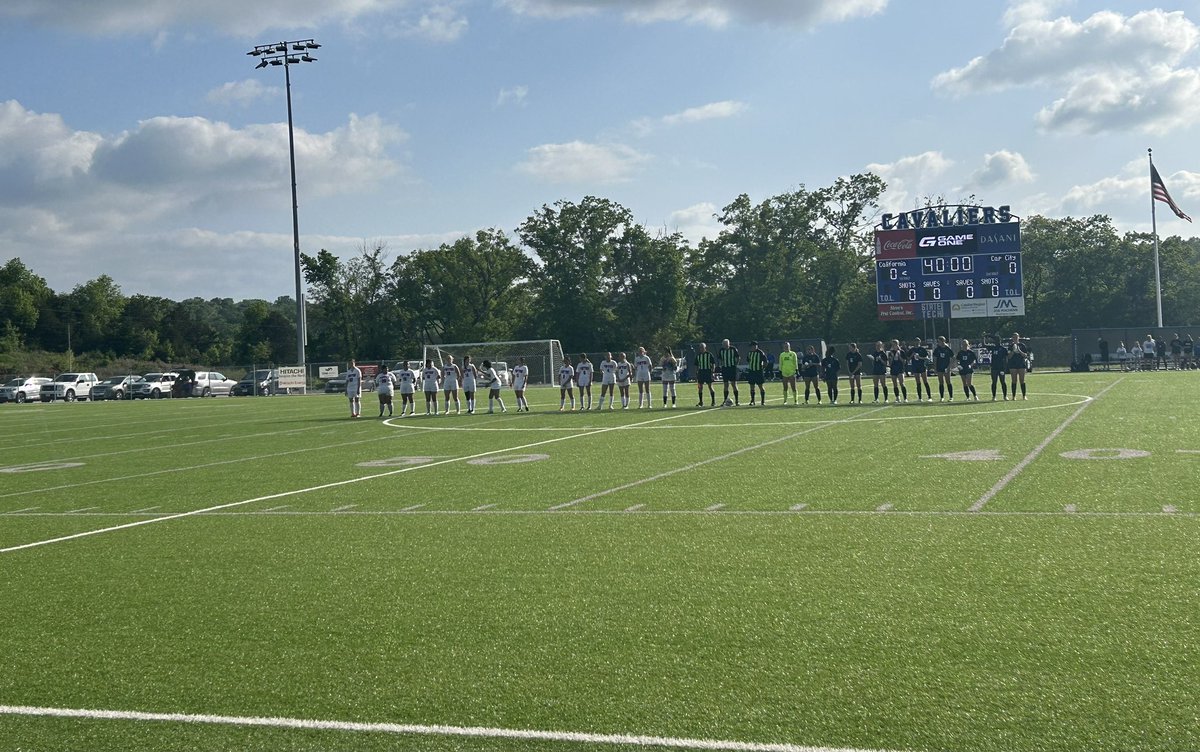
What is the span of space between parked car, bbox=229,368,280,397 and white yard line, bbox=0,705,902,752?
5846 centimetres

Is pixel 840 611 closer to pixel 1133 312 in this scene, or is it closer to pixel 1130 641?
pixel 1130 641

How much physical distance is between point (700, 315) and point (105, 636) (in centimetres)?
7714

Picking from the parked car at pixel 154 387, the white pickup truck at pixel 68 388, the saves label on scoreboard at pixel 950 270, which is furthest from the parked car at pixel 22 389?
the saves label on scoreboard at pixel 950 270

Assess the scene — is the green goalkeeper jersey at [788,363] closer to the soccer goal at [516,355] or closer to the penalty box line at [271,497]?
the penalty box line at [271,497]

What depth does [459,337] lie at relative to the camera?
83.5 meters

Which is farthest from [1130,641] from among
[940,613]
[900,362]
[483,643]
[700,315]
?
[700,315]

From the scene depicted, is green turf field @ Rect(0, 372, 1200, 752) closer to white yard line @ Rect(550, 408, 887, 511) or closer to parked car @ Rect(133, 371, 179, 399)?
white yard line @ Rect(550, 408, 887, 511)


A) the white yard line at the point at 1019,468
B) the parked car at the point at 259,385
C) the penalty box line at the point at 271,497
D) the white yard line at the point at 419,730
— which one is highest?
the parked car at the point at 259,385

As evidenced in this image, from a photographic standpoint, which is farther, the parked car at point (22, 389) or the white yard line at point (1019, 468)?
the parked car at point (22, 389)

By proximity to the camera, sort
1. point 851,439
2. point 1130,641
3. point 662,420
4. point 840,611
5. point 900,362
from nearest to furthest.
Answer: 1. point 1130,641
2. point 840,611
3. point 851,439
4. point 662,420
5. point 900,362

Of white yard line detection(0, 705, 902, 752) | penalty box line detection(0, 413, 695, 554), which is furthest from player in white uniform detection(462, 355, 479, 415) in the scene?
white yard line detection(0, 705, 902, 752)

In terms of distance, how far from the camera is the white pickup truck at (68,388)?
60438 mm

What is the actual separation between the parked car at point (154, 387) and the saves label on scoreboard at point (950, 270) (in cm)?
4107

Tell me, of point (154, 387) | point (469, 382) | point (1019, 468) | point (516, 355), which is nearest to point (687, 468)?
point (1019, 468)
